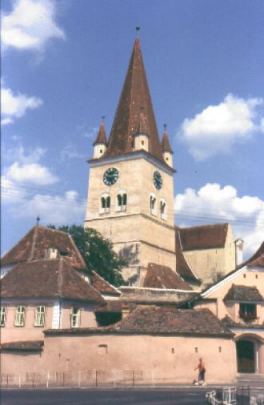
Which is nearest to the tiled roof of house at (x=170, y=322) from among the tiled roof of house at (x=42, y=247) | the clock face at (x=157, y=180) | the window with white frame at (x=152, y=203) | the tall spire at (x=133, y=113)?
the tiled roof of house at (x=42, y=247)

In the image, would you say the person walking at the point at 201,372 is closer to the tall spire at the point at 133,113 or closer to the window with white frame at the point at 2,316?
the window with white frame at the point at 2,316

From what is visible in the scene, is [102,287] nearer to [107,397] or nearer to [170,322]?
[170,322]

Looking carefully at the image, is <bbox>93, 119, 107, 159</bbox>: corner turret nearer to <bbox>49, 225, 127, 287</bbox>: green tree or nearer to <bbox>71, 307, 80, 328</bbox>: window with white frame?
<bbox>49, 225, 127, 287</bbox>: green tree

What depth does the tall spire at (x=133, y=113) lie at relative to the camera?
6644cm

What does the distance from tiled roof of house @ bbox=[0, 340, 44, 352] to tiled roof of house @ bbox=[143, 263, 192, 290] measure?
23178mm

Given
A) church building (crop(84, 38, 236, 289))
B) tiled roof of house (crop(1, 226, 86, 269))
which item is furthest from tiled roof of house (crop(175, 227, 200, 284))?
tiled roof of house (crop(1, 226, 86, 269))

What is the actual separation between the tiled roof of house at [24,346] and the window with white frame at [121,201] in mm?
30392

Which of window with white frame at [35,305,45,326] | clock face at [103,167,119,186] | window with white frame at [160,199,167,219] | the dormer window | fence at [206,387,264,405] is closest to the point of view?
fence at [206,387,264,405]

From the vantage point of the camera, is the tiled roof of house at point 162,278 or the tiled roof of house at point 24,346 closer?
the tiled roof of house at point 24,346

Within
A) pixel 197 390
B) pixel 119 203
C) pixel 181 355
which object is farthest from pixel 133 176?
pixel 197 390

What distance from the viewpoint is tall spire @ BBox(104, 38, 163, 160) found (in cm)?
6644

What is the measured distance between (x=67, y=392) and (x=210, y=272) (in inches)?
1851

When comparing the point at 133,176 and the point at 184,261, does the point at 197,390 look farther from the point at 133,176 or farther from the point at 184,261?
the point at 184,261

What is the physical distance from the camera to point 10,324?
35.6 m
